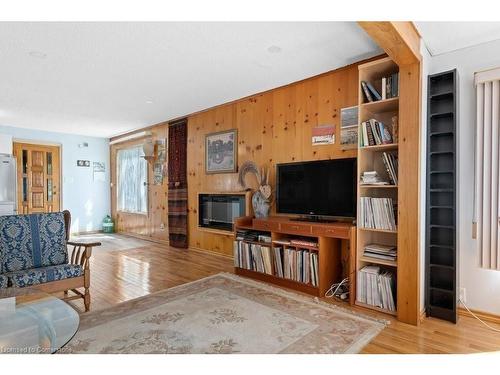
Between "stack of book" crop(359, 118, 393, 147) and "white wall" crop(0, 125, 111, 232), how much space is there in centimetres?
652

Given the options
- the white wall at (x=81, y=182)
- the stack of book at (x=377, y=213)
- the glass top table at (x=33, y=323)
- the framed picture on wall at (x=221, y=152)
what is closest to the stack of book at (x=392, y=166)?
the stack of book at (x=377, y=213)

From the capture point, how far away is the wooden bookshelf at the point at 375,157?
2545 mm

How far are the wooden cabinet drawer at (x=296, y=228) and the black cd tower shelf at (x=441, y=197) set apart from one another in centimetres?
102

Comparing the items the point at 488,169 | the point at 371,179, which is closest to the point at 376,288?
the point at 371,179

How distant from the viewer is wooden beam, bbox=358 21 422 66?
1.78 meters

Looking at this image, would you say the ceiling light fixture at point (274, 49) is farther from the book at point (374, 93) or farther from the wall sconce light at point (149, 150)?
the wall sconce light at point (149, 150)

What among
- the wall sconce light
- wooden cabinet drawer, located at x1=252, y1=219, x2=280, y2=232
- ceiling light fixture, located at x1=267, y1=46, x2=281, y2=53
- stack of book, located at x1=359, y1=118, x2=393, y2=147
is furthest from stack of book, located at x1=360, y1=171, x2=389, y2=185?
the wall sconce light

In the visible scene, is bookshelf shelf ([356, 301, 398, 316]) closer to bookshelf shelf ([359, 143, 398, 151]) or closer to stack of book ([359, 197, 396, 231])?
stack of book ([359, 197, 396, 231])

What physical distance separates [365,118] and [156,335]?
99.8 inches

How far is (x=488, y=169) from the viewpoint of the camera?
2330 millimetres
